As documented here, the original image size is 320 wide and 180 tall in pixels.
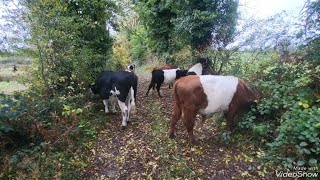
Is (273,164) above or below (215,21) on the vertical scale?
below

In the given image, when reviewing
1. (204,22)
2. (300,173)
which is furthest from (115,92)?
(204,22)

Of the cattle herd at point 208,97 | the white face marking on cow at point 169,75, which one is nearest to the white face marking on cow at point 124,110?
the cattle herd at point 208,97

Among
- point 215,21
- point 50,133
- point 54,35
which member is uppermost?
point 215,21

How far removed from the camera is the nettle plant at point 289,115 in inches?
156

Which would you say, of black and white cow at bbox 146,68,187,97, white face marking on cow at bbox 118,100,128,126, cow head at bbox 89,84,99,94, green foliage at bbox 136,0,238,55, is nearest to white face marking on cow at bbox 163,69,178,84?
black and white cow at bbox 146,68,187,97

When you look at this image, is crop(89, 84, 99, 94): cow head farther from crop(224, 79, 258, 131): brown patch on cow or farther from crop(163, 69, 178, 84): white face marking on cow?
crop(224, 79, 258, 131): brown patch on cow

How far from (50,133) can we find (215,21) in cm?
836

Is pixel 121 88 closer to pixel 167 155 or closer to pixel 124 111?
pixel 124 111

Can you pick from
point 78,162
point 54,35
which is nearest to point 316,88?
point 78,162

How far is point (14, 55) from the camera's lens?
612cm

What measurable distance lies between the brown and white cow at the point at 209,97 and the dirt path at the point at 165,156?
0.46 m

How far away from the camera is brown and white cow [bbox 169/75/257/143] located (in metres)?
5.25

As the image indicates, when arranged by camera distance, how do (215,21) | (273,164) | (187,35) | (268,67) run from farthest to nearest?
(187,35), (215,21), (268,67), (273,164)

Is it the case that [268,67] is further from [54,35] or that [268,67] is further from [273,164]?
[54,35]
